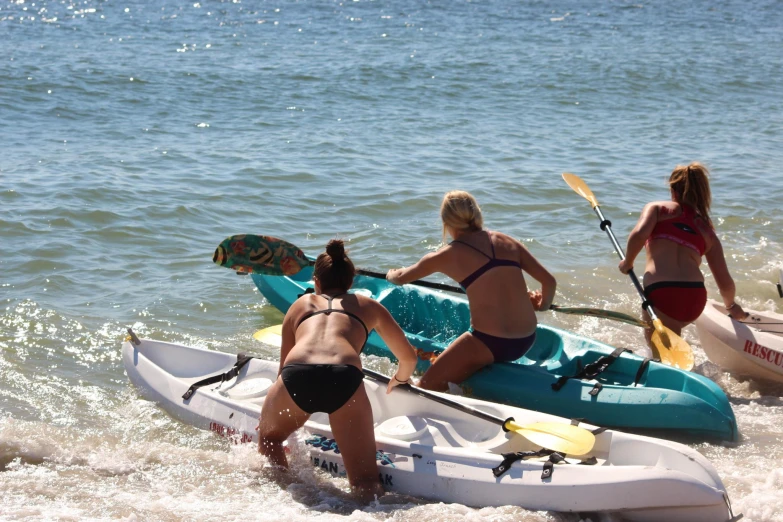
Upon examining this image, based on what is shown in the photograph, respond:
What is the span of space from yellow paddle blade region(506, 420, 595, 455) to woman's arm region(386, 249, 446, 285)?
1.21 m

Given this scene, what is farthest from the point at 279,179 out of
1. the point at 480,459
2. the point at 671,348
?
the point at 480,459

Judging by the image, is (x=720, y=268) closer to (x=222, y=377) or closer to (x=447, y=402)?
(x=447, y=402)

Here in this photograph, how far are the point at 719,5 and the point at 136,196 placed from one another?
2460cm

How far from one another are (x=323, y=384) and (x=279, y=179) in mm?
7461

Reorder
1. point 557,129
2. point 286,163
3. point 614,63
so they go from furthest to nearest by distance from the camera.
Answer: point 614,63 → point 557,129 → point 286,163

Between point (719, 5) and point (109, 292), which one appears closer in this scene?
point (109, 292)

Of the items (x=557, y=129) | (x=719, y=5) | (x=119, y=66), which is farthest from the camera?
(x=719, y=5)

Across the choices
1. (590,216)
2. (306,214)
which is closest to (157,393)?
(306,214)

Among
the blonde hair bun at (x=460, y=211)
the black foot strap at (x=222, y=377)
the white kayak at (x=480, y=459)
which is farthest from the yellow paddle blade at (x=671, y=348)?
the black foot strap at (x=222, y=377)

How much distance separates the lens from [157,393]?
6086mm

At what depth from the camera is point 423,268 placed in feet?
18.7

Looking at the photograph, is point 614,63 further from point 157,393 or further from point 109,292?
point 157,393

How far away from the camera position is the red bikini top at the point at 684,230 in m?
6.16

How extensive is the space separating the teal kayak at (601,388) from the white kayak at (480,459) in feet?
2.17
